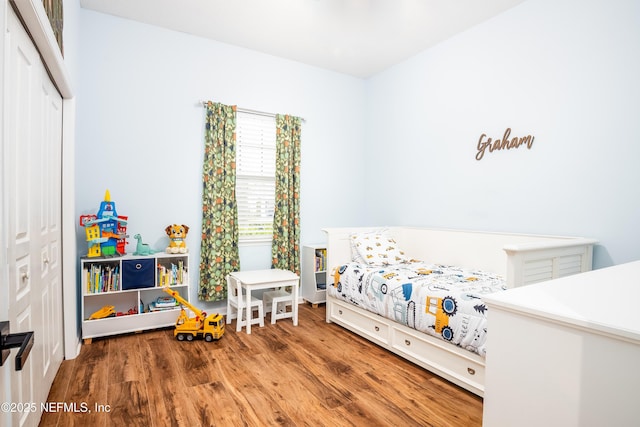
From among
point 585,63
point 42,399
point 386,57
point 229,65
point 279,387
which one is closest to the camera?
point 42,399

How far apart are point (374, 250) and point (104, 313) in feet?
7.57

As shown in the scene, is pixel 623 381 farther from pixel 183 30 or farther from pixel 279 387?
pixel 183 30

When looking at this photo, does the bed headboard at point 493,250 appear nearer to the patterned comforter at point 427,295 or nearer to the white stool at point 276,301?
the patterned comforter at point 427,295

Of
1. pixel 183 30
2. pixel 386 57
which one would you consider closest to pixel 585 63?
pixel 386 57

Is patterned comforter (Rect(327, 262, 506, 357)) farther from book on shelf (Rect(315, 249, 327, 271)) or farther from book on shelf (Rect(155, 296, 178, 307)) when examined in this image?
book on shelf (Rect(155, 296, 178, 307))

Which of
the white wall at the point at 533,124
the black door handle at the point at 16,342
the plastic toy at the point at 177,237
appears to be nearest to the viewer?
the black door handle at the point at 16,342

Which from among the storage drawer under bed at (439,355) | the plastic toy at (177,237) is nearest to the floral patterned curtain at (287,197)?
the plastic toy at (177,237)

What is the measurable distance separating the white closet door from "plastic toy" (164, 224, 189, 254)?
90cm

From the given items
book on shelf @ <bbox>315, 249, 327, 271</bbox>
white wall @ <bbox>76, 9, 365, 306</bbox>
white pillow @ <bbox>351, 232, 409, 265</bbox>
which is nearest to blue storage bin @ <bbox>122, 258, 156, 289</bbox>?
white wall @ <bbox>76, 9, 365, 306</bbox>

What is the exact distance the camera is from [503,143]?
9.42 ft

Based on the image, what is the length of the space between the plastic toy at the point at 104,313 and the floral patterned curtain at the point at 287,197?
149cm

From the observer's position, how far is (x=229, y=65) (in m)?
3.48

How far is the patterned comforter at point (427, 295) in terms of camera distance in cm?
196

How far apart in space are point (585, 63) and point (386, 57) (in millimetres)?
1897
